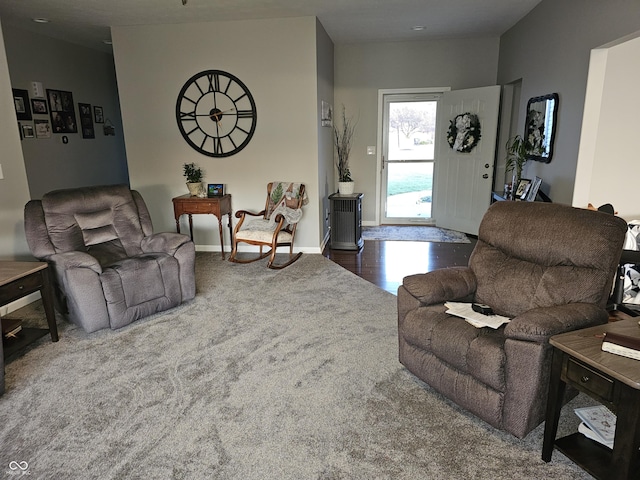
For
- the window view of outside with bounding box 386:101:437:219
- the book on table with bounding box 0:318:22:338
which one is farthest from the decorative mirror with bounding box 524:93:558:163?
the book on table with bounding box 0:318:22:338

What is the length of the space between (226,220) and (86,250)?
2.00 meters

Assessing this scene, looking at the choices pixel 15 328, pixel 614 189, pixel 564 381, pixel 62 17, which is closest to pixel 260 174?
pixel 62 17

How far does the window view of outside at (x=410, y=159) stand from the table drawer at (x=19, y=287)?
4913mm

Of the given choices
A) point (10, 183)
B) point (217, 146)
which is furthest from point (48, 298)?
point (217, 146)

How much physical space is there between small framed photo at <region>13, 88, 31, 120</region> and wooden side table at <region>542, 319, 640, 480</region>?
17.8 feet

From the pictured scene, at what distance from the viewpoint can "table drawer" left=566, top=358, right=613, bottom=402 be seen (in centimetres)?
153

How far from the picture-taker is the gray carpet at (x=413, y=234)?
226 inches

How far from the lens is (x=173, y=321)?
3.26 m

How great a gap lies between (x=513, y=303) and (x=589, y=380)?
76 cm

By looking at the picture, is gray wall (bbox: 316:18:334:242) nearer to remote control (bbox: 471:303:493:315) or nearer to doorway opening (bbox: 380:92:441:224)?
doorway opening (bbox: 380:92:441:224)

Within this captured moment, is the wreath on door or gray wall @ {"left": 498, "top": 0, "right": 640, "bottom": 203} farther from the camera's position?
the wreath on door

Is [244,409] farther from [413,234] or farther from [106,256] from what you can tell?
[413,234]

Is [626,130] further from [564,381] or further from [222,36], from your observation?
[222,36]

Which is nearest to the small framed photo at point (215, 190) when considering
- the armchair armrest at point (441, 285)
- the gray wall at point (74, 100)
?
the gray wall at point (74, 100)
